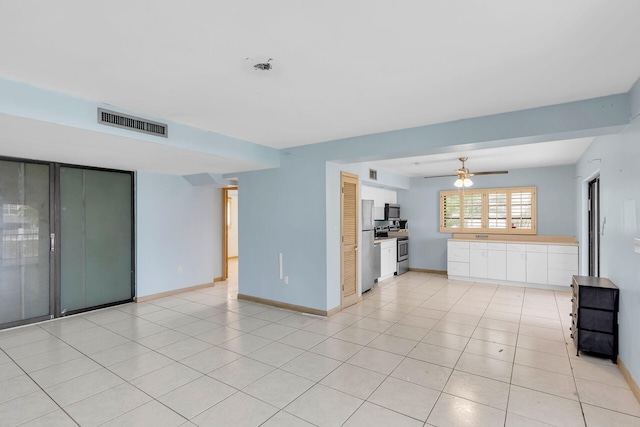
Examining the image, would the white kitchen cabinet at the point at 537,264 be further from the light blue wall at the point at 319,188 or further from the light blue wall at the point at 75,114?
the light blue wall at the point at 75,114

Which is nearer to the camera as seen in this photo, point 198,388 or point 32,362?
point 198,388

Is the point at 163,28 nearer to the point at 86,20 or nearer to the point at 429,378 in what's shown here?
the point at 86,20

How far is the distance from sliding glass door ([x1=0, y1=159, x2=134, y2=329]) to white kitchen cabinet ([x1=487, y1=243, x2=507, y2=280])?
6823mm

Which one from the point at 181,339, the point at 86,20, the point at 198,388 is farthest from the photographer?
the point at 181,339

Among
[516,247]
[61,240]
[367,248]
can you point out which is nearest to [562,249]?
[516,247]

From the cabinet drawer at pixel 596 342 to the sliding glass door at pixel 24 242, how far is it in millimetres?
6479

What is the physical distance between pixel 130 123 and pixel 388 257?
5542mm

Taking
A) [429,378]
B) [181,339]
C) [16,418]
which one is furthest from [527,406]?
[16,418]

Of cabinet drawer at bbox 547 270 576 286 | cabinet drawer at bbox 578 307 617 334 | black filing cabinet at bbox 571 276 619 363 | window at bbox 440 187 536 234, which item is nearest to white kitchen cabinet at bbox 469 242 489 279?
window at bbox 440 187 536 234

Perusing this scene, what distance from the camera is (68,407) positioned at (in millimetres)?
2414

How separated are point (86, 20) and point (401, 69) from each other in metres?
1.94

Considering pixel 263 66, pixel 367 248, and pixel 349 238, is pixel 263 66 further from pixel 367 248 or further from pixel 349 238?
pixel 367 248

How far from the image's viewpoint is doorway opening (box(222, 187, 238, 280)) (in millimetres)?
7113

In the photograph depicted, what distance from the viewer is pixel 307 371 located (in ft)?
9.75
